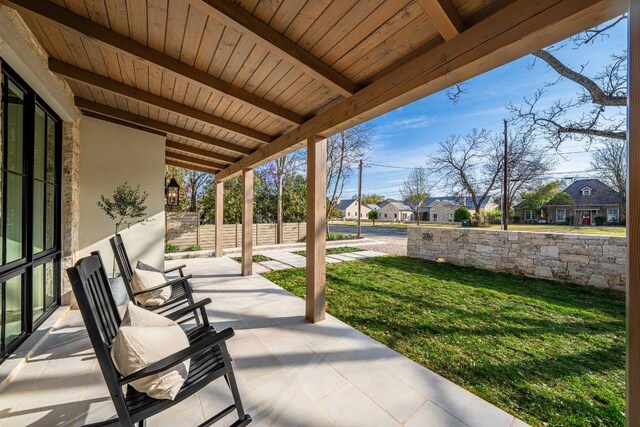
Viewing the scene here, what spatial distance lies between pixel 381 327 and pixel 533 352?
1.44 metres

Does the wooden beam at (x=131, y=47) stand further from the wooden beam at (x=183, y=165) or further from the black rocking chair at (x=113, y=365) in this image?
the wooden beam at (x=183, y=165)

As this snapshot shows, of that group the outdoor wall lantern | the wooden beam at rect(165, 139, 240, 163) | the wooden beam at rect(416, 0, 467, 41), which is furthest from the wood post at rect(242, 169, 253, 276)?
the wooden beam at rect(416, 0, 467, 41)

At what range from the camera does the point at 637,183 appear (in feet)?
3.51

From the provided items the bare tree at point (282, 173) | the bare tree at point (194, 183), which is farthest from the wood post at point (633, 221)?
the bare tree at point (194, 183)

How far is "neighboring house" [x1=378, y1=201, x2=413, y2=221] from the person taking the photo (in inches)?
1547

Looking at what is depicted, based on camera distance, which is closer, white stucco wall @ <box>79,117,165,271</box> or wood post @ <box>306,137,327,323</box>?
wood post @ <box>306,137,327,323</box>

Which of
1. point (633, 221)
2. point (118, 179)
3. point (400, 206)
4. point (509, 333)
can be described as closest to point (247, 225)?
point (118, 179)

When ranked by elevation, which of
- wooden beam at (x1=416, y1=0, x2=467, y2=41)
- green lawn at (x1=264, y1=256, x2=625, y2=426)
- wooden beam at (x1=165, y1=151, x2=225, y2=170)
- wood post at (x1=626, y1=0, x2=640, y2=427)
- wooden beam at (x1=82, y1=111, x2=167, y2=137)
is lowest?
green lawn at (x1=264, y1=256, x2=625, y2=426)

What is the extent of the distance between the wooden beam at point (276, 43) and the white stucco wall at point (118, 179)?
3.64 m

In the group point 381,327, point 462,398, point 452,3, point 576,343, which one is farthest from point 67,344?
point 576,343

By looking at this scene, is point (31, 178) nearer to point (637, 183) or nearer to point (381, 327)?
point (381, 327)

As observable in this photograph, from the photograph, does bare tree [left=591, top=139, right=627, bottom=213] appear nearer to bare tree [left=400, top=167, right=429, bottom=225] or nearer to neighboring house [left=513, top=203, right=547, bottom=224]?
neighboring house [left=513, top=203, right=547, bottom=224]

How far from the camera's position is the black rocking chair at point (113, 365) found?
3.90ft

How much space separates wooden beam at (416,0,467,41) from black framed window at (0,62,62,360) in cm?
296
